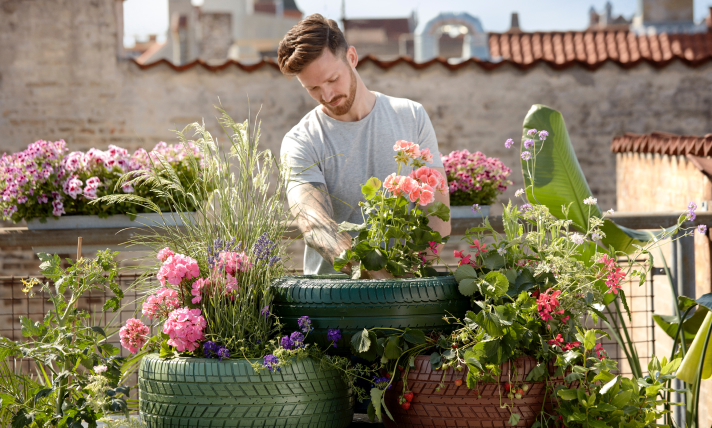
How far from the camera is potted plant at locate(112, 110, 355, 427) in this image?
137cm

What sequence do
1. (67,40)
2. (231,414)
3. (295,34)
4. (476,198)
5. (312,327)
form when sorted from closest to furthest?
(231,414), (312,327), (295,34), (476,198), (67,40)

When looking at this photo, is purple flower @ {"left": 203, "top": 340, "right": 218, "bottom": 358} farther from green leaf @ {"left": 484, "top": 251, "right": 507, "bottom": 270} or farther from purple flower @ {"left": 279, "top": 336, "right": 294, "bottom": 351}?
green leaf @ {"left": 484, "top": 251, "right": 507, "bottom": 270}

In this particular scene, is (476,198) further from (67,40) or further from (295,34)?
(67,40)

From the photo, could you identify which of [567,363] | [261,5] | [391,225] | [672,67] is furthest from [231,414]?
[261,5]

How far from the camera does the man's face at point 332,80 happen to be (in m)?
1.98

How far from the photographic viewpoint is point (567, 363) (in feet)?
A: 4.49

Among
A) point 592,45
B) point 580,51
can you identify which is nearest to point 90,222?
point 580,51

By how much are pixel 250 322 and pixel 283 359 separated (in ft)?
0.59

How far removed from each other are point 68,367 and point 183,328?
45cm

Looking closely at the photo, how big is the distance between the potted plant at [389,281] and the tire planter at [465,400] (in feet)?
0.41

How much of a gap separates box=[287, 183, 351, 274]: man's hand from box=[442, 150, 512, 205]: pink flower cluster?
2.13 metres

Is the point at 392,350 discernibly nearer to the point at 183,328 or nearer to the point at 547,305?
the point at 547,305

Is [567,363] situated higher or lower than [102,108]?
lower

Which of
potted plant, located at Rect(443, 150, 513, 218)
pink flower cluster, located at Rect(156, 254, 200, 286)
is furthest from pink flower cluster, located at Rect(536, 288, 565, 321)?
potted plant, located at Rect(443, 150, 513, 218)
